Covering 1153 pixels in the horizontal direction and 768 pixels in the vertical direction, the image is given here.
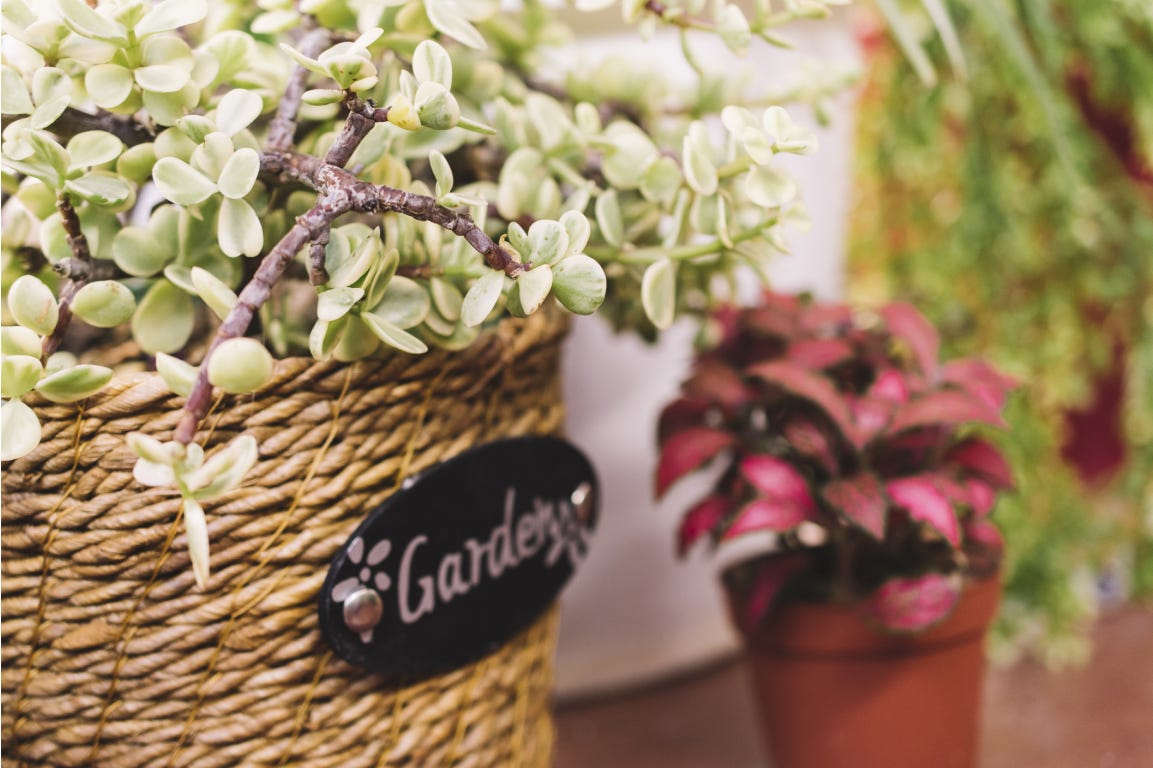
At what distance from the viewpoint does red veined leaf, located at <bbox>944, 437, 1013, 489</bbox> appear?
2.14 feet

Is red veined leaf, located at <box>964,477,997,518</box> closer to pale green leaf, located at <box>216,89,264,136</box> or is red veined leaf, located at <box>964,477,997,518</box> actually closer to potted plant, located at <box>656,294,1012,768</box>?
potted plant, located at <box>656,294,1012,768</box>

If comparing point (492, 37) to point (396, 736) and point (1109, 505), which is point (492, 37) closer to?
point (396, 736)

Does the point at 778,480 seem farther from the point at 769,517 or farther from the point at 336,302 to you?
the point at 336,302

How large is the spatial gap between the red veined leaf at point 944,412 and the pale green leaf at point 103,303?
0.47 m

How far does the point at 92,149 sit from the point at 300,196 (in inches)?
4.5

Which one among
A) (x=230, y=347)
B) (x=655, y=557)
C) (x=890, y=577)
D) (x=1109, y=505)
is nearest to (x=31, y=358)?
(x=230, y=347)

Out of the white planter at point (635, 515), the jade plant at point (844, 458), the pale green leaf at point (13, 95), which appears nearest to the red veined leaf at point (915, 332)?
the jade plant at point (844, 458)

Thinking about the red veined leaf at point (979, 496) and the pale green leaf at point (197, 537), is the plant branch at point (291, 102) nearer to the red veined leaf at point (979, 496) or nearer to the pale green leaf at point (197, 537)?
the pale green leaf at point (197, 537)

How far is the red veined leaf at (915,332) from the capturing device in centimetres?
66

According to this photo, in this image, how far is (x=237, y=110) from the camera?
1.40 feet

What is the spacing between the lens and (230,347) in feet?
1.14

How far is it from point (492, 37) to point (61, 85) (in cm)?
34

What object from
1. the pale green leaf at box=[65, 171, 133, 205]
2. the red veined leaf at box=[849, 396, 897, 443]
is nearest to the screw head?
the pale green leaf at box=[65, 171, 133, 205]

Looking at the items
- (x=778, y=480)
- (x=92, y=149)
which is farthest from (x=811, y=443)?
(x=92, y=149)
